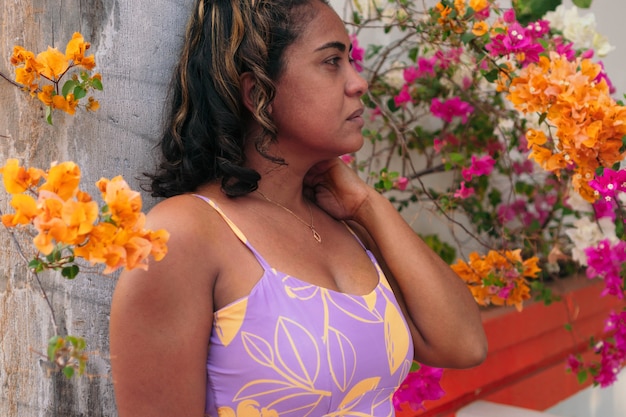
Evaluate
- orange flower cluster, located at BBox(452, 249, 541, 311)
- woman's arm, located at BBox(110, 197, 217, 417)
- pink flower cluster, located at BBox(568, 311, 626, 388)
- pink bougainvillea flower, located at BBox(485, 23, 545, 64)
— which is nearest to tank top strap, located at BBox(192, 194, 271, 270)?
woman's arm, located at BBox(110, 197, 217, 417)

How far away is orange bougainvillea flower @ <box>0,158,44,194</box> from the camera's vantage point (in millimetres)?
1014

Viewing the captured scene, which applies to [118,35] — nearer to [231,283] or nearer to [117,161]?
[117,161]

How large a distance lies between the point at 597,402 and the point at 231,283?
3144mm

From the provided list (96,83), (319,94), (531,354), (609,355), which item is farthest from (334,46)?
(531,354)

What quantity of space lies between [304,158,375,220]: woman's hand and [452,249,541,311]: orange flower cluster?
627mm

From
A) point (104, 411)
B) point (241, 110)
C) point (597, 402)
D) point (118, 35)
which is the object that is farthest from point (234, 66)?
point (597, 402)

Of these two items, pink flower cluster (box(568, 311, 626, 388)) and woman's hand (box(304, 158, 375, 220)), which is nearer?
woman's hand (box(304, 158, 375, 220))

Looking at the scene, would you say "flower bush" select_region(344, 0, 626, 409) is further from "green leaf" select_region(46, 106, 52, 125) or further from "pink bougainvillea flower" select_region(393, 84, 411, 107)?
"green leaf" select_region(46, 106, 52, 125)

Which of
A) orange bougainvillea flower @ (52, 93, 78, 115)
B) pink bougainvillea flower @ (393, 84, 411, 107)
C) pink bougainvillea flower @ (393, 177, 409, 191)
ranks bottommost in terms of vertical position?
pink bougainvillea flower @ (393, 177, 409, 191)

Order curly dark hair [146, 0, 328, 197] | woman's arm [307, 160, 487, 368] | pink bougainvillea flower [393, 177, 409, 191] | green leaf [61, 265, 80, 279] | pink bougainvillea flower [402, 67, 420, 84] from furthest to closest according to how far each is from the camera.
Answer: pink bougainvillea flower [402, 67, 420, 84] → pink bougainvillea flower [393, 177, 409, 191] → woman's arm [307, 160, 487, 368] → curly dark hair [146, 0, 328, 197] → green leaf [61, 265, 80, 279]

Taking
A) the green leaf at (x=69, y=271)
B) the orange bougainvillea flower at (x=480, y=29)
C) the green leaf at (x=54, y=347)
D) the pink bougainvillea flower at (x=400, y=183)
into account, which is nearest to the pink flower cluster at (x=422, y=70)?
the pink bougainvillea flower at (x=400, y=183)

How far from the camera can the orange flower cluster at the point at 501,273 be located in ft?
8.10

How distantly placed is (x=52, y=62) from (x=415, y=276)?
3.22 ft

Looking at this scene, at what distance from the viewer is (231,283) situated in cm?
150
